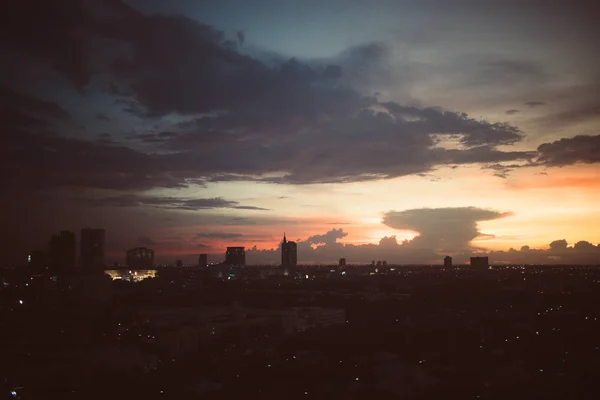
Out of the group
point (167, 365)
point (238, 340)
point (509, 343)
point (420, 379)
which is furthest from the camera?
point (238, 340)

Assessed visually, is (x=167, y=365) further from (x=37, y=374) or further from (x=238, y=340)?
(x=238, y=340)

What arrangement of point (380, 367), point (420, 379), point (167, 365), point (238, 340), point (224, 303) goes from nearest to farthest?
1. point (420, 379)
2. point (380, 367)
3. point (167, 365)
4. point (238, 340)
5. point (224, 303)

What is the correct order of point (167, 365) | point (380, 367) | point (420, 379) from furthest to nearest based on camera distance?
point (167, 365)
point (380, 367)
point (420, 379)

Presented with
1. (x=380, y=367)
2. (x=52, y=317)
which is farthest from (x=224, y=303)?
(x=380, y=367)

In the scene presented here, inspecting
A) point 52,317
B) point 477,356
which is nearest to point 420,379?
point 477,356

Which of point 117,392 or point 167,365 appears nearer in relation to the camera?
point 117,392

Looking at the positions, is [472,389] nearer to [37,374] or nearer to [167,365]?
[167,365]

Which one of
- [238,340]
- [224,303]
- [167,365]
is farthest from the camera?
[224,303]

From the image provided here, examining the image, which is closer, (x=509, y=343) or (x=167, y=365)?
(x=167, y=365)

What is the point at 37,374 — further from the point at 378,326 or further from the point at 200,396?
the point at 378,326
